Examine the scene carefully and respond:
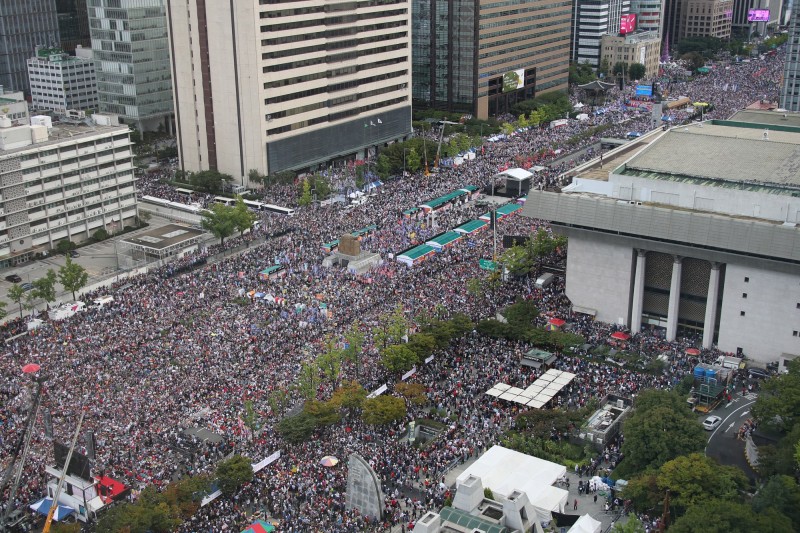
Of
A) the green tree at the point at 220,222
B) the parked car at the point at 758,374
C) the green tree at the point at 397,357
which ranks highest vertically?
the green tree at the point at 220,222

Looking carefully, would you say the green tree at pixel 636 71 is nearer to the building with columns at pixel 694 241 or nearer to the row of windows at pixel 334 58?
the row of windows at pixel 334 58

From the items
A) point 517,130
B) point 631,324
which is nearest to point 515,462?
point 631,324

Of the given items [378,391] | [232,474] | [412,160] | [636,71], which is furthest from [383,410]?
[636,71]

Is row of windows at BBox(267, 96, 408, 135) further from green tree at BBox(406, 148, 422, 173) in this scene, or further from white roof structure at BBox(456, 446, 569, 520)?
white roof structure at BBox(456, 446, 569, 520)

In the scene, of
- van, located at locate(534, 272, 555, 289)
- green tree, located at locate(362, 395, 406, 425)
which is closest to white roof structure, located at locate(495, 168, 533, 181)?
van, located at locate(534, 272, 555, 289)

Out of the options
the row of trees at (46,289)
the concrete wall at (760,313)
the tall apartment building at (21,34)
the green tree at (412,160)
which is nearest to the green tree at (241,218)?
the row of trees at (46,289)

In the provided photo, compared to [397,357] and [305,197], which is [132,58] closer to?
[305,197]
